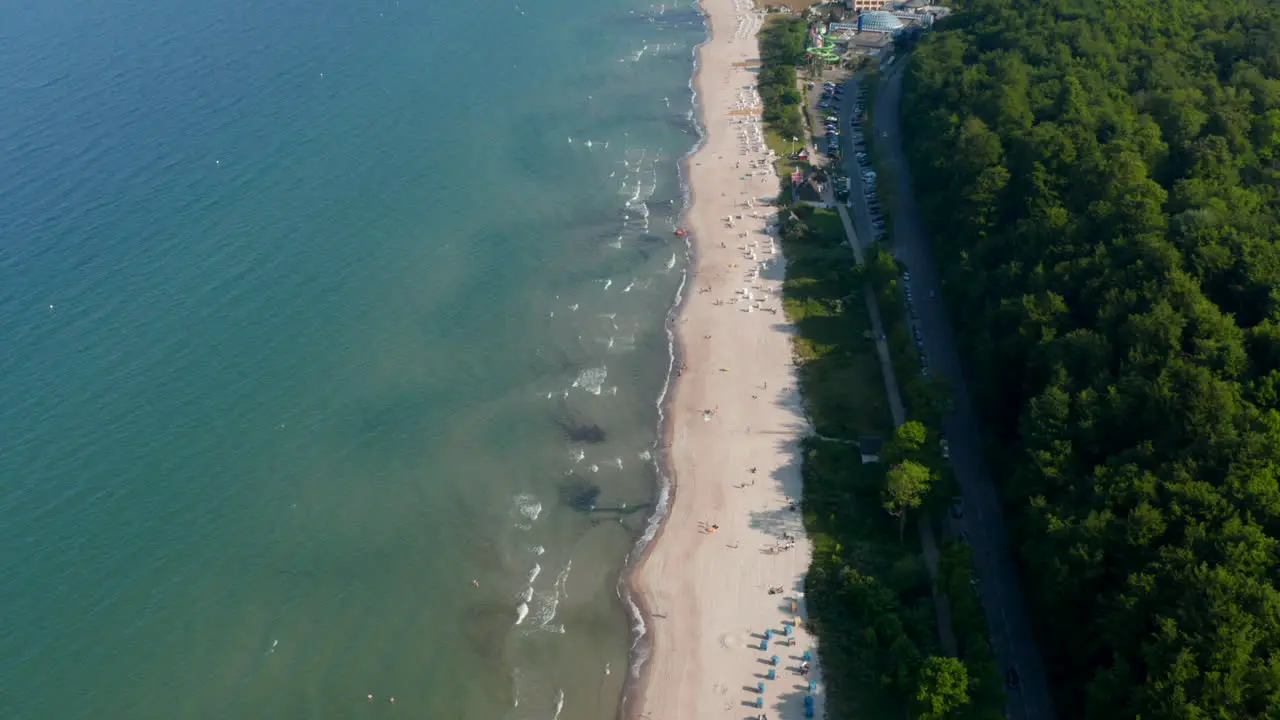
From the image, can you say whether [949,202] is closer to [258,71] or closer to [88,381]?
[88,381]

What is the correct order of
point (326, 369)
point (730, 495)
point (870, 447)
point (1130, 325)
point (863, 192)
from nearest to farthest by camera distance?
point (1130, 325) < point (730, 495) < point (870, 447) < point (326, 369) < point (863, 192)

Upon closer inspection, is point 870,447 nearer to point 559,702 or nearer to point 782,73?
point 559,702

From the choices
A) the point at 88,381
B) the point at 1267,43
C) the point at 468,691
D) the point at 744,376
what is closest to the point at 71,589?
the point at 88,381

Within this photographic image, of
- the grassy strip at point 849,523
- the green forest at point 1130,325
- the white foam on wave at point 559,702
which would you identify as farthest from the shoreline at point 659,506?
the green forest at point 1130,325

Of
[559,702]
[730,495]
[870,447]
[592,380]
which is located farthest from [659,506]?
[559,702]

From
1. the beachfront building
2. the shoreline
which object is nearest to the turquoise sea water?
the shoreline
